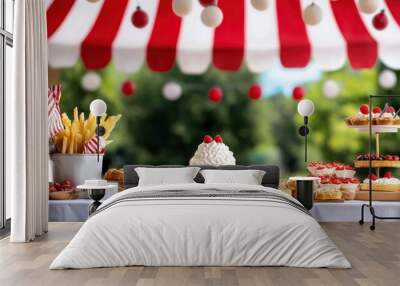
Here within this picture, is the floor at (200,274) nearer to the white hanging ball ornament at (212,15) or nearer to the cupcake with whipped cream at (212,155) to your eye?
the cupcake with whipped cream at (212,155)

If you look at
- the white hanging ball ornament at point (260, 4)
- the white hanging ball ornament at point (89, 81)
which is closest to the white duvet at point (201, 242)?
the white hanging ball ornament at point (260, 4)

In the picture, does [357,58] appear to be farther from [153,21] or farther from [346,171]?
[153,21]

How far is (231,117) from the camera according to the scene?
1284cm

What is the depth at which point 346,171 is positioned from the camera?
21.6ft

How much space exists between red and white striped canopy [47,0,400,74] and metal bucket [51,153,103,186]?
3.10ft

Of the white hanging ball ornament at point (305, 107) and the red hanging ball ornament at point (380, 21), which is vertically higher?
the red hanging ball ornament at point (380, 21)

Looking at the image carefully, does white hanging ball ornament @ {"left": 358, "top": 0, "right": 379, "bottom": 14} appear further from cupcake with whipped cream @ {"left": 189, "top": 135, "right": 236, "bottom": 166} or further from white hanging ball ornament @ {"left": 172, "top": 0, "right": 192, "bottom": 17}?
cupcake with whipped cream @ {"left": 189, "top": 135, "right": 236, "bottom": 166}

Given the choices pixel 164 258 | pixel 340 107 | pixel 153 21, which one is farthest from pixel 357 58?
pixel 340 107

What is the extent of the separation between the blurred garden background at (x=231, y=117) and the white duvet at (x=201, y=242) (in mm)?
8003

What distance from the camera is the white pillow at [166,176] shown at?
602cm

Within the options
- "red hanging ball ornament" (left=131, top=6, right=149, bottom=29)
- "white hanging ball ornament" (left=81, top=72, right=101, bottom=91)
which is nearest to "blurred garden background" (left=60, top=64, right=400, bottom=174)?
"white hanging ball ornament" (left=81, top=72, right=101, bottom=91)

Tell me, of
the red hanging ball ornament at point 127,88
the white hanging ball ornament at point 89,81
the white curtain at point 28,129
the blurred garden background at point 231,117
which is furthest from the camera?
the blurred garden background at point 231,117

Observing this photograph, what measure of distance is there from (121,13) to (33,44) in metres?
1.89

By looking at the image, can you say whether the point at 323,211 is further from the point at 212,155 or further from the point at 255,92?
the point at 255,92
